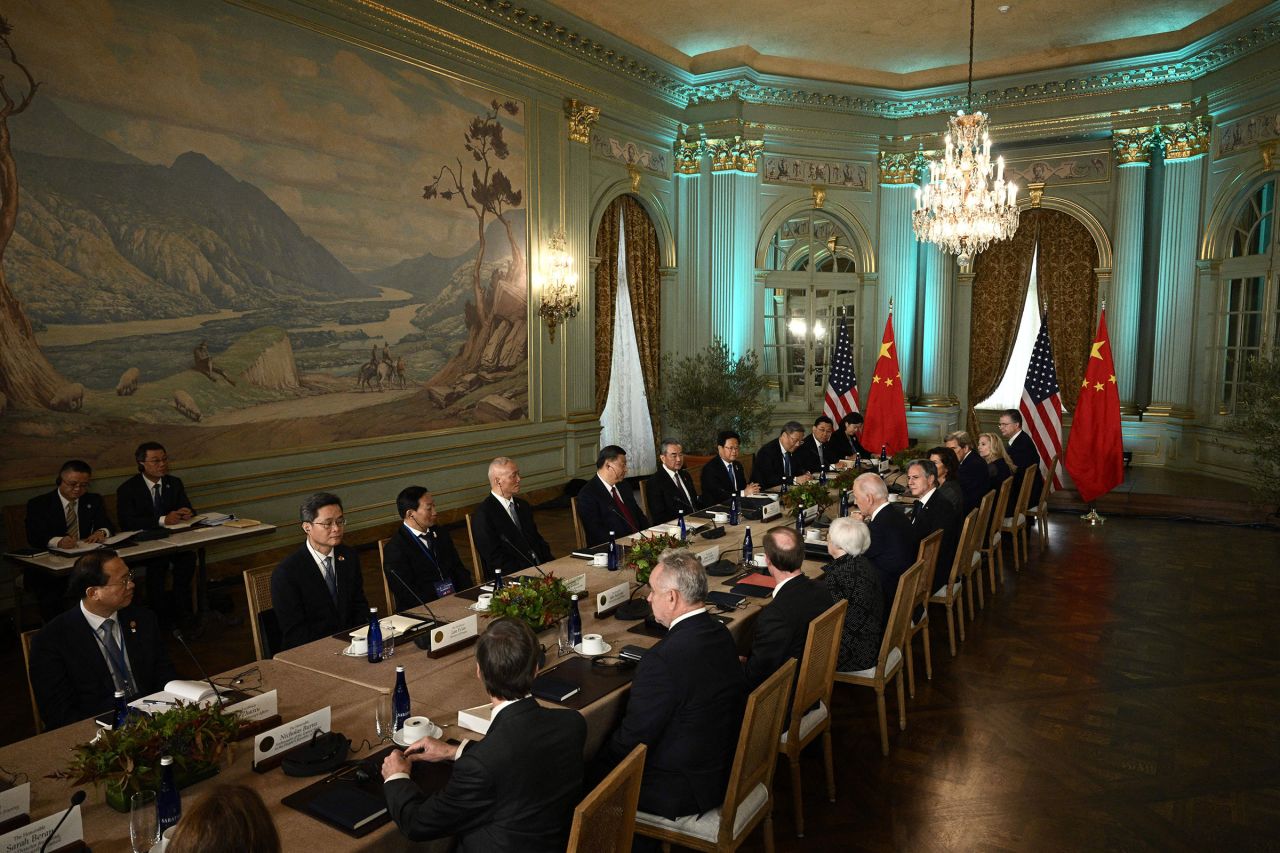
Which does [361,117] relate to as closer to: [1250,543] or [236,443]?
[236,443]

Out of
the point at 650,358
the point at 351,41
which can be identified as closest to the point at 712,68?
the point at 650,358

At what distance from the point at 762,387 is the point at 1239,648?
22.7 feet

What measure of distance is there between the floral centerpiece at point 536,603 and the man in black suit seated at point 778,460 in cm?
470

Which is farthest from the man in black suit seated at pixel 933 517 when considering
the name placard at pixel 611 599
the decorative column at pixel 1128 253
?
the decorative column at pixel 1128 253

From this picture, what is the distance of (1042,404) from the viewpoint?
10336 millimetres

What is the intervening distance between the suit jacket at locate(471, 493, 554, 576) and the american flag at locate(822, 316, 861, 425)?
7.33 meters

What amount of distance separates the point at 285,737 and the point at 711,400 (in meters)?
9.16

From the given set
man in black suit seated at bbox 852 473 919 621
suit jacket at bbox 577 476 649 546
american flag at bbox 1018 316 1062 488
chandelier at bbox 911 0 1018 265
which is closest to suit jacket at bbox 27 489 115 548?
suit jacket at bbox 577 476 649 546

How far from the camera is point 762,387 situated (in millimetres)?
12125

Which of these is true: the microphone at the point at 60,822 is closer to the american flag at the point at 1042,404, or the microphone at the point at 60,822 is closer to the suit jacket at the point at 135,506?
the suit jacket at the point at 135,506

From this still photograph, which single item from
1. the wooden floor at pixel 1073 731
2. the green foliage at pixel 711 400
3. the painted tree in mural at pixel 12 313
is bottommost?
the wooden floor at pixel 1073 731

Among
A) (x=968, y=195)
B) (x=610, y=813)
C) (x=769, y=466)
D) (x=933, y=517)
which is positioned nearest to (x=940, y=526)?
(x=933, y=517)

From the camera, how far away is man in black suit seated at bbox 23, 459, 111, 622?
17.9 feet

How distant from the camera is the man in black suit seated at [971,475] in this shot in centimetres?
766
